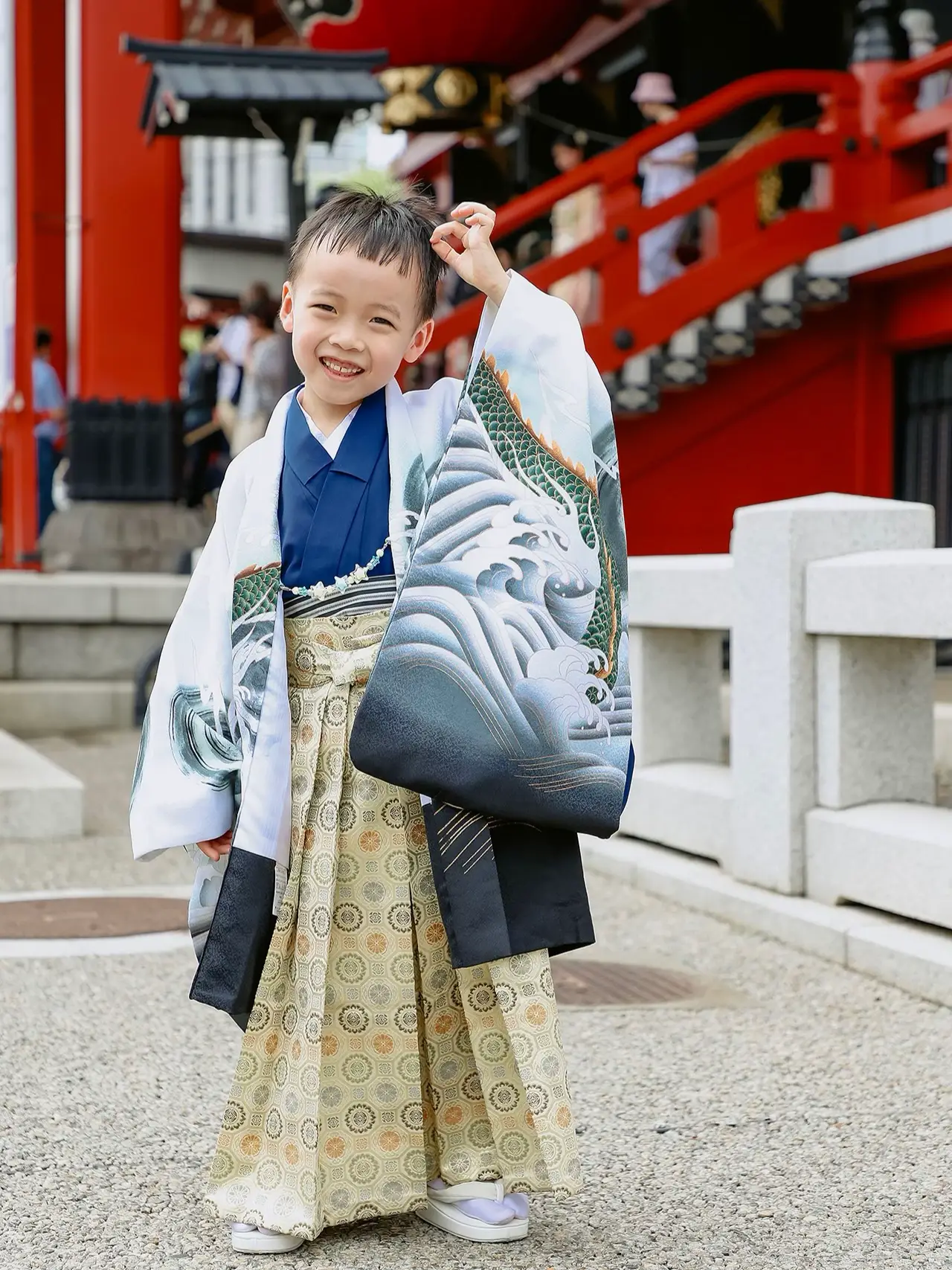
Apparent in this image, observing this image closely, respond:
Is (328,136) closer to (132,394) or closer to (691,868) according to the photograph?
(132,394)

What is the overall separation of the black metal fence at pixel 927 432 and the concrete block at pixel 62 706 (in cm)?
464

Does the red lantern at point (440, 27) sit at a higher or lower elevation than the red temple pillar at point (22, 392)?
higher

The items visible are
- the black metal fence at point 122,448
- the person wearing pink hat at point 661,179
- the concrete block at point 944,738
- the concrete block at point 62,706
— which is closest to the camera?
the concrete block at point 944,738

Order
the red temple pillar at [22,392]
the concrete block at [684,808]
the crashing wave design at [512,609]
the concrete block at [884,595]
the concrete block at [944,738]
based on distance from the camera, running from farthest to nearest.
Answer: the red temple pillar at [22,392] < the concrete block at [944,738] < the concrete block at [684,808] < the concrete block at [884,595] < the crashing wave design at [512,609]

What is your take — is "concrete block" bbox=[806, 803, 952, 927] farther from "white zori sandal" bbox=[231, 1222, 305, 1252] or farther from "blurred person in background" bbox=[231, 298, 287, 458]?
"blurred person in background" bbox=[231, 298, 287, 458]

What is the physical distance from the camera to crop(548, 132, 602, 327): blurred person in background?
34.8 ft

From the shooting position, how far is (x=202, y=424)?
14320 mm

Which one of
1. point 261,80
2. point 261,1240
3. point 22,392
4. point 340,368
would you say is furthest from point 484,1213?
point 22,392

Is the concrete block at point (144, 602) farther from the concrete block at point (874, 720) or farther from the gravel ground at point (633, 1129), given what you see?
the concrete block at point (874, 720)

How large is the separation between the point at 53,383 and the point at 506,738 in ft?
38.4

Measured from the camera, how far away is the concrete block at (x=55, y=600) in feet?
32.1

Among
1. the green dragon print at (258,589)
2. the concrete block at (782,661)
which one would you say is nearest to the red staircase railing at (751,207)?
the concrete block at (782,661)

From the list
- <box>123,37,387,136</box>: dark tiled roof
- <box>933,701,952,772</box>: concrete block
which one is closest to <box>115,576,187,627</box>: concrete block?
<box>123,37,387,136</box>: dark tiled roof

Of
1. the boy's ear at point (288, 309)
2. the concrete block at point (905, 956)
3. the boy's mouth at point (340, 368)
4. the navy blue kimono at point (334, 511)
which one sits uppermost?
the boy's ear at point (288, 309)
